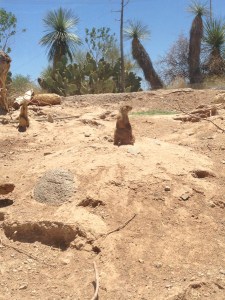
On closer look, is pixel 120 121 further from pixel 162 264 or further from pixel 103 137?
pixel 162 264

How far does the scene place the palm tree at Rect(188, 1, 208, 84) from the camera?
19.3 meters

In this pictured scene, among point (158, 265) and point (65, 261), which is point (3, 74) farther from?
point (158, 265)

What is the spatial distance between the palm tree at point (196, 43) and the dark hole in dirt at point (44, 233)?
55.7ft

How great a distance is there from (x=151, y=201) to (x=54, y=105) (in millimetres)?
6287

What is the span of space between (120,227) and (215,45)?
16811mm

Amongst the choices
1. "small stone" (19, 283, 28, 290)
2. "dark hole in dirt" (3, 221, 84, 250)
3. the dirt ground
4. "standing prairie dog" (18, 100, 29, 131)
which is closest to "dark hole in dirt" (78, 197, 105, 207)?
the dirt ground

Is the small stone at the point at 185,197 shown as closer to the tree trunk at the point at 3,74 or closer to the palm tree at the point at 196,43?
the tree trunk at the point at 3,74

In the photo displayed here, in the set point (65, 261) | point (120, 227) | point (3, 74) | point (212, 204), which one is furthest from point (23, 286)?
point (3, 74)

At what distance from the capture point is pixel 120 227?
3.93m

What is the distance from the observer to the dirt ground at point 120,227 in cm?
340

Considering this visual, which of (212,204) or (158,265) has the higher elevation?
(212,204)

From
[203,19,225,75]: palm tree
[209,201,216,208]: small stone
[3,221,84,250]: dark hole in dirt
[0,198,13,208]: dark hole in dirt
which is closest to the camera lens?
[3,221,84,250]: dark hole in dirt

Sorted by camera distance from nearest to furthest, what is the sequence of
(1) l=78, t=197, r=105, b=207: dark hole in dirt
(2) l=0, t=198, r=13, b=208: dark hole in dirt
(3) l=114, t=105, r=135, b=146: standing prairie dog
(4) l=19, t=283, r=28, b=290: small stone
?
1. (4) l=19, t=283, r=28, b=290: small stone
2. (1) l=78, t=197, r=105, b=207: dark hole in dirt
3. (2) l=0, t=198, r=13, b=208: dark hole in dirt
4. (3) l=114, t=105, r=135, b=146: standing prairie dog

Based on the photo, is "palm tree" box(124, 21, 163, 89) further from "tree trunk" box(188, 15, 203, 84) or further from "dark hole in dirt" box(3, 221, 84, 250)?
"dark hole in dirt" box(3, 221, 84, 250)
